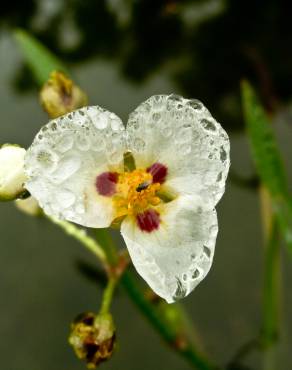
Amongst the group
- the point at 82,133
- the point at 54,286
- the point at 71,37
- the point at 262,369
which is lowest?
the point at 262,369

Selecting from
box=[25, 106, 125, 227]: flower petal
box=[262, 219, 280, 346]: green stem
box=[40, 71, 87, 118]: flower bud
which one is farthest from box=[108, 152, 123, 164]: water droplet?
box=[262, 219, 280, 346]: green stem

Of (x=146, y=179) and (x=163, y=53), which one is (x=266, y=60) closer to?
(x=163, y=53)

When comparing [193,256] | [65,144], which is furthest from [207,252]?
[65,144]

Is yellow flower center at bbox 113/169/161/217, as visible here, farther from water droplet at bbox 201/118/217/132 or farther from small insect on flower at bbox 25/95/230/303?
water droplet at bbox 201/118/217/132

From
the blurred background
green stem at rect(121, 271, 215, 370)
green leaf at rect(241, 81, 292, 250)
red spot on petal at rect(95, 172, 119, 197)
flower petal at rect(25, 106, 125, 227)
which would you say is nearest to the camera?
flower petal at rect(25, 106, 125, 227)

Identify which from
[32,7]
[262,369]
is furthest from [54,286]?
[32,7]

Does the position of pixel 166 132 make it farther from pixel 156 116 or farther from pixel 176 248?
pixel 176 248
